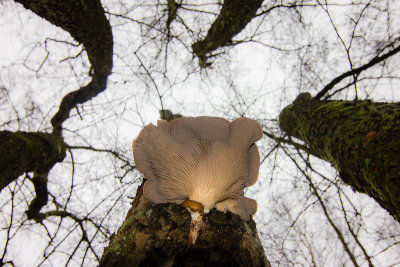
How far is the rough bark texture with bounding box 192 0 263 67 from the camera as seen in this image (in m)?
4.39

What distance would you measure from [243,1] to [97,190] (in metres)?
5.41

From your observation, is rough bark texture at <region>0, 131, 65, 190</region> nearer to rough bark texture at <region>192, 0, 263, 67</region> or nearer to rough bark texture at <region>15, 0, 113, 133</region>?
rough bark texture at <region>15, 0, 113, 133</region>

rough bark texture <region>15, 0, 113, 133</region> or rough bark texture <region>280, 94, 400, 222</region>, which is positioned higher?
rough bark texture <region>15, 0, 113, 133</region>

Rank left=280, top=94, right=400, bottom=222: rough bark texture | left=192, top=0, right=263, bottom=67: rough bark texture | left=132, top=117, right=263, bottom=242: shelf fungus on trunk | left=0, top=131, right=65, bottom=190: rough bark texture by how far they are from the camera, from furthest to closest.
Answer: left=192, top=0, right=263, bottom=67: rough bark texture, left=0, top=131, right=65, bottom=190: rough bark texture, left=132, top=117, right=263, bottom=242: shelf fungus on trunk, left=280, top=94, right=400, bottom=222: rough bark texture

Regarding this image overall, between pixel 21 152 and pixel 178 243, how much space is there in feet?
10.5

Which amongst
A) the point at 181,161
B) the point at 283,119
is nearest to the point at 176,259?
the point at 181,161

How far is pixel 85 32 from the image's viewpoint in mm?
3846

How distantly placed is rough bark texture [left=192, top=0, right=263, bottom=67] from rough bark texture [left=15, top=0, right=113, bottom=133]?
1929 millimetres

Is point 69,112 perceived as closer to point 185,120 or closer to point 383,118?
point 185,120

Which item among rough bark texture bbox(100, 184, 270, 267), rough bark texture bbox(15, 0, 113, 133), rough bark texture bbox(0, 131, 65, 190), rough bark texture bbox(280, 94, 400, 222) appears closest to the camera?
rough bark texture bbox(100, 184, 270, 267)

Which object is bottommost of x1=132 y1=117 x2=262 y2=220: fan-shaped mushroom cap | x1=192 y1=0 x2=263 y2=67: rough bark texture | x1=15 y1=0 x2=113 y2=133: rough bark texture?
x1=132 y1=117 x2=262 y2=220: fan-shaped mushroom cap

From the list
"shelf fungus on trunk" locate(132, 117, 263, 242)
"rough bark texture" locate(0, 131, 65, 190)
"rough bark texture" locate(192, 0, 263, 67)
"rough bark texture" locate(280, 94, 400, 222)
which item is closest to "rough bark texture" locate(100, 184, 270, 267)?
"shelf fungus on trunk" locate(132, 117, 263, 242)

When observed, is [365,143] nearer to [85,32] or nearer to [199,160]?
[199,160]

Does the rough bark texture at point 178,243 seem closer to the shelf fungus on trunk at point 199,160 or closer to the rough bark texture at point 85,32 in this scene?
the shelf fungus on trunk at point 199,160
